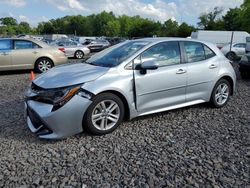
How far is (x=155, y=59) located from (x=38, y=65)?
6720mm

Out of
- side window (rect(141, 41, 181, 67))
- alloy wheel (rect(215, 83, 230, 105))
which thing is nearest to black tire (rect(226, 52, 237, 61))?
alloy wheel (rect(215, 83, 230, 105))

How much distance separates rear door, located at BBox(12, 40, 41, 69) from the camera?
9.51 m

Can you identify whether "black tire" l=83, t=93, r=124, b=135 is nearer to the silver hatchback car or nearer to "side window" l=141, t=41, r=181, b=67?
the silver hatchback car

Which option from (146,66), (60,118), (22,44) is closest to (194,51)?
(146,66)

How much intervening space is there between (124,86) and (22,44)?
277 inches

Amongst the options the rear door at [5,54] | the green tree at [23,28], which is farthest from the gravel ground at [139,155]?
the green tree at [23,28]

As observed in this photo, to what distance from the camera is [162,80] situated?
441 cm

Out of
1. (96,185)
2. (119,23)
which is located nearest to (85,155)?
(96,185)

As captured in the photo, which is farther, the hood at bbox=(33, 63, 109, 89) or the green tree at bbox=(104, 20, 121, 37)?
the green tree at bbox=(104, 20, 121, 37)

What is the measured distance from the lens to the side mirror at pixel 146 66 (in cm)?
413

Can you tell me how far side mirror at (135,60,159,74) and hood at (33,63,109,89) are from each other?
534 millimetres

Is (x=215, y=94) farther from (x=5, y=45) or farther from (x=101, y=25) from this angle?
(x=101, y=25)

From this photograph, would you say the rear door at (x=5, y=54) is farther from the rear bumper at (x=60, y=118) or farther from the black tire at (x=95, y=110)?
the black tire at (x=95, y=110)

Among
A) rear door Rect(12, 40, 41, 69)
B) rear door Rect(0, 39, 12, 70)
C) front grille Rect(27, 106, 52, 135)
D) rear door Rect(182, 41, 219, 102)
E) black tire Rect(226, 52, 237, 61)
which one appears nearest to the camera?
front grille Rect(27, 106, 52, 135)
